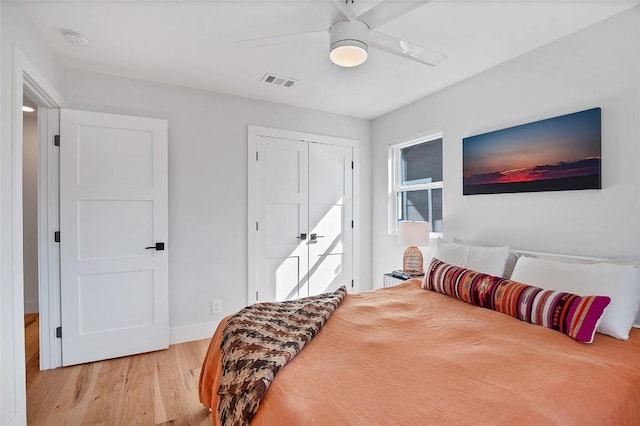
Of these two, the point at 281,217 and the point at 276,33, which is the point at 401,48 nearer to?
the point at 276,33

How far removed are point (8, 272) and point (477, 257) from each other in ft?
10.0

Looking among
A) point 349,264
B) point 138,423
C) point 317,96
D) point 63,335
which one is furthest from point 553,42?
point 63,335

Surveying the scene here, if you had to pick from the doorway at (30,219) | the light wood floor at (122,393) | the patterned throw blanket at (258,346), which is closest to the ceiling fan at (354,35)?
the patterned throw blanket at (258,346)

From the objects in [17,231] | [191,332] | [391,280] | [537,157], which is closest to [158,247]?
[191,332]

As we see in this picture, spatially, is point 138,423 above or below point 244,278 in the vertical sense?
below

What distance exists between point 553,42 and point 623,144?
91 cm

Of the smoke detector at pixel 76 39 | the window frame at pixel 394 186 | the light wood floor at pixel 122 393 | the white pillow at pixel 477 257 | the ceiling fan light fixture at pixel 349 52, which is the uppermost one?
the smoke detector at pixel 76 39

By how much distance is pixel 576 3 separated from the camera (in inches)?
77.5

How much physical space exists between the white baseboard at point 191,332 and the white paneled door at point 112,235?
158 millimetres

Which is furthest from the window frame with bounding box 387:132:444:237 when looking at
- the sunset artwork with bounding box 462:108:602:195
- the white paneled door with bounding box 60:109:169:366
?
the white paneled door with bounding box 60:109:169:366

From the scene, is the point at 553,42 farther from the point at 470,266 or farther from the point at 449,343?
the point at 449,343

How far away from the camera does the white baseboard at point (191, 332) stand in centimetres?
319

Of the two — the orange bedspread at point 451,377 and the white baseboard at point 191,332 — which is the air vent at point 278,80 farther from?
the white baseboard at point 191,332

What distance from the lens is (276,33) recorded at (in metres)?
2.27
